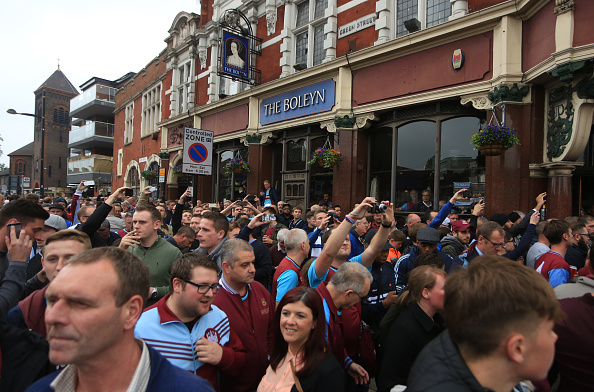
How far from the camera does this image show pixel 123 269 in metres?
1.56

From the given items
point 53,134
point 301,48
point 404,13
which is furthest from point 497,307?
point 53,134

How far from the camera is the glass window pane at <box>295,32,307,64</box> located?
46.6 feet

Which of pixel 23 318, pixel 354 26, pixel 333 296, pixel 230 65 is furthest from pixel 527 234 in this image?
pixel 230 65

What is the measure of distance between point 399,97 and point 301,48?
5525 mm

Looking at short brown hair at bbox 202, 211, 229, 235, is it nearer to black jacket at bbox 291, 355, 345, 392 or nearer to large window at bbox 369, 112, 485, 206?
black jacket at bbox 291, 355, 345, 392

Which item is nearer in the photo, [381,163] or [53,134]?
[381,163]

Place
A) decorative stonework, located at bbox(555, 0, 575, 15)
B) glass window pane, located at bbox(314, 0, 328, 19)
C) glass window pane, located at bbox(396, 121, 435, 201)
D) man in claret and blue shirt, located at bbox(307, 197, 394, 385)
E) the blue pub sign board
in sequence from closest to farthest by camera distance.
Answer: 1. man in claret and blue shirt, located at bbox(307, 197, 394, 385)
2. decorative stonework, located at bbox(555, 0, 575, 15)
3. glass window pane, located at bbox(396, 121, 435, 201)
4. the blue pub sign board
5. glass window pane, located at bbox(314, 0, 328, 19)

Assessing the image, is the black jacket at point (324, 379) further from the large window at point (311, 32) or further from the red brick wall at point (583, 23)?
the large window at point (311, 32)

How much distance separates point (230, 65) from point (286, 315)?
13.9 m

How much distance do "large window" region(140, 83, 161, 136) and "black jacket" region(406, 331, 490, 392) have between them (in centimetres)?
2477

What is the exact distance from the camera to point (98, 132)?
39406 millimetres

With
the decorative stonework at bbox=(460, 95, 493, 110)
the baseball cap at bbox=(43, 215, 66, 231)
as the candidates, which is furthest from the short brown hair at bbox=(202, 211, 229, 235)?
the decorative stonework at bbox=(460, 95, 493, 110)

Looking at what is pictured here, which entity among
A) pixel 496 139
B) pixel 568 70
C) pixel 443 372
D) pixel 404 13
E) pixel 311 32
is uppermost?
pixel 311 32

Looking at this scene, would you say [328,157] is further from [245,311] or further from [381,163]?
[245,311]
